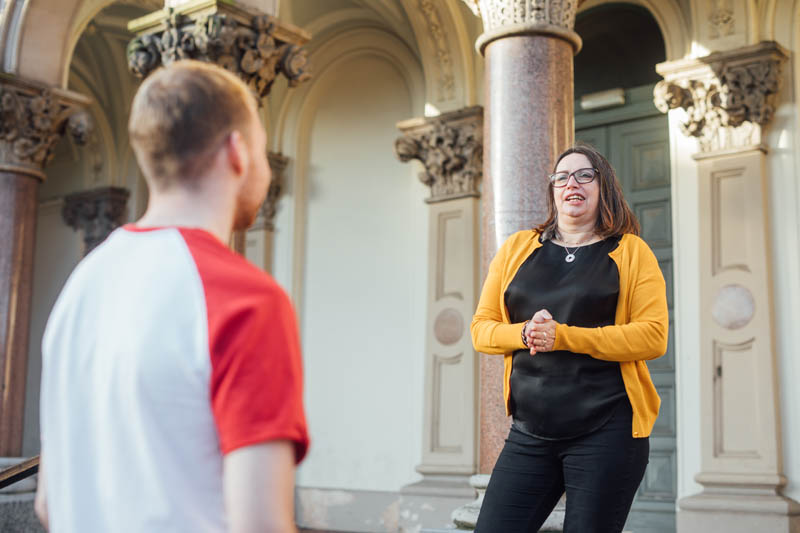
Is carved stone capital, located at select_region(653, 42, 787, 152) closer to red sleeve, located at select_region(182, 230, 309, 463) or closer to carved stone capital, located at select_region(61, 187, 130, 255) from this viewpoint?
red sleeve, located at select_region(182, 230, 309, 463)

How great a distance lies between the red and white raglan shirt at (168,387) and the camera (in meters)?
1.15

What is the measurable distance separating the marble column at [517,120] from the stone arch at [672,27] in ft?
11.4

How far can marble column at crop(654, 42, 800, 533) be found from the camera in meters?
7.21

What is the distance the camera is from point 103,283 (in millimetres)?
1295

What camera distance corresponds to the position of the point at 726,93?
768cm

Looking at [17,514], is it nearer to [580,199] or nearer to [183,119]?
[580,199]

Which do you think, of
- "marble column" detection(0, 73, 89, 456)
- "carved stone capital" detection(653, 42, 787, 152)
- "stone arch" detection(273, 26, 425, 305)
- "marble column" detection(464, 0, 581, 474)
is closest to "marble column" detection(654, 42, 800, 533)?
"carved stone capital" detection(653, 42, 787, 152)

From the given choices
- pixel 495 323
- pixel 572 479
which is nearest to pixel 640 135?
pixel 495 323

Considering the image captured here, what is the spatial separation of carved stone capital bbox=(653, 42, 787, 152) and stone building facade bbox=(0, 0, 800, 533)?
0.06ft

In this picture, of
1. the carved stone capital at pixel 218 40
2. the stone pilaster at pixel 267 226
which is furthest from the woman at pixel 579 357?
the stone pilaster at pixel 267 226

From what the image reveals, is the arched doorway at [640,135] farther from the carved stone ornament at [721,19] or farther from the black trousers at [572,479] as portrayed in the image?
the black trousers at [572,479]

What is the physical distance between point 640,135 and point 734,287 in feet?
6.96

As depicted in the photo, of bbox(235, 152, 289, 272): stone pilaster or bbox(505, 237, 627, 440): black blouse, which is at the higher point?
bbox(235, 152, 289, 272): stone pilaster

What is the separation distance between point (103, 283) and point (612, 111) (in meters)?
8.54
